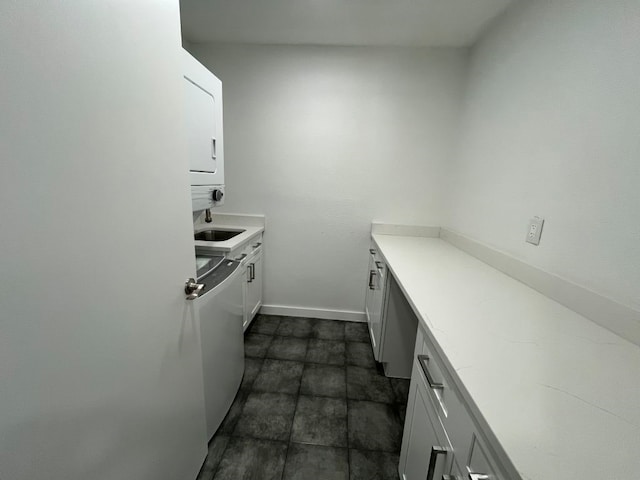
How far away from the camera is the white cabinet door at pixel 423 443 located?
69 centimetres

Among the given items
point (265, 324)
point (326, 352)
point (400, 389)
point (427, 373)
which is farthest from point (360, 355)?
point (427, 373)

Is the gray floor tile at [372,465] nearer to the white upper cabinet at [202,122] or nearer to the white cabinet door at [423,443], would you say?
the white cabinet door at [423,443]

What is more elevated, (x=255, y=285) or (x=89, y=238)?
(x=89, y=238)

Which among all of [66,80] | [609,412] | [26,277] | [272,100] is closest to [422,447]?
[609,412]

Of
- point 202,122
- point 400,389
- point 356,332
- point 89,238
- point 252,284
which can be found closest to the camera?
point 89,238

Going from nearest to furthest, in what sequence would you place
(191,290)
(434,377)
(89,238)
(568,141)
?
1. (89,238)
2. (434,377)
3. (191,290)
4. (568,141)

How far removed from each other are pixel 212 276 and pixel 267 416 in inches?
35.2

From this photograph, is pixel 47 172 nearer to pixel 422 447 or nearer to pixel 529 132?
pixel 422 447

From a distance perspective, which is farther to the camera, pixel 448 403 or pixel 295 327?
pixel 295 327

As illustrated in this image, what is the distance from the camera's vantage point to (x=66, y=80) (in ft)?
1.53

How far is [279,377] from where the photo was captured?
175 centimetres

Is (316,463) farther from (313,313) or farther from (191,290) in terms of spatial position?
(313,313)

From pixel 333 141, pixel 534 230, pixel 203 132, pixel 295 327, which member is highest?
pixel 333 141

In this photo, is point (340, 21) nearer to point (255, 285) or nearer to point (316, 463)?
point (255, 285)
